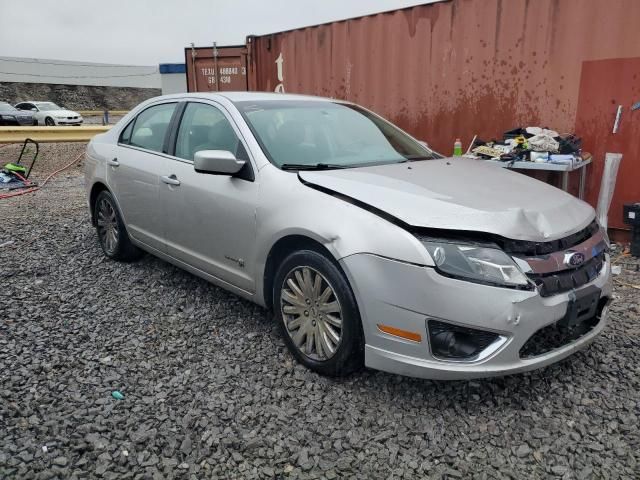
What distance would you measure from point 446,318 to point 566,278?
649mm

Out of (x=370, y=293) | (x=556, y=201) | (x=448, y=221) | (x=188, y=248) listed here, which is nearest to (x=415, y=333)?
(x=370, y=293)

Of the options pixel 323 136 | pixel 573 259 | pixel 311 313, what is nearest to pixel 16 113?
pixel 323 136

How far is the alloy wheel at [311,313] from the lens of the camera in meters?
2.65

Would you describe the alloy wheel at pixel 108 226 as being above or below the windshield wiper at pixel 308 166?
below

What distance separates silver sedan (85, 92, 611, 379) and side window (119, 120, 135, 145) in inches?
27.3

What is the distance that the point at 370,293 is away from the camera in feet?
7.91

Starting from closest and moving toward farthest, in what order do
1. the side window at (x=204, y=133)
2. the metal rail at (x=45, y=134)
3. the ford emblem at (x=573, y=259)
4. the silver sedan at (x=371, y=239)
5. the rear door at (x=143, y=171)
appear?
the silver sedan at (x=371, y=239) < the ford emblem at (x=573, y=259) < the side window at (x=204, y=133) < the rear door at (x=143, y=171) < the metal rail at (x=45, y=134)

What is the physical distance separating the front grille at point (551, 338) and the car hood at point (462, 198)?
440mm

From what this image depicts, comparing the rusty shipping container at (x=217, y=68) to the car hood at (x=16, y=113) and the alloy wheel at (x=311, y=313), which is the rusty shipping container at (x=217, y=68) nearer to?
the alloy wheel at (x=311, y=313)

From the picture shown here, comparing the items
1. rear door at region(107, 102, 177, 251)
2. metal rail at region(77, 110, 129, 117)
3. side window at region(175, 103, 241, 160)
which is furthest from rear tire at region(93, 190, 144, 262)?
metal rail at region(77, 110, 129, 117)

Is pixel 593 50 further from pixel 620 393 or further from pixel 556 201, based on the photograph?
pixel 620 393

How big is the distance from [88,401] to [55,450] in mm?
374

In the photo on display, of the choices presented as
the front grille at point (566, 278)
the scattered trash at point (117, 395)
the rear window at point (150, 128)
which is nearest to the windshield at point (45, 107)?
the rear window at point (150, 128)

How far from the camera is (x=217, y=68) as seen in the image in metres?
8.96
